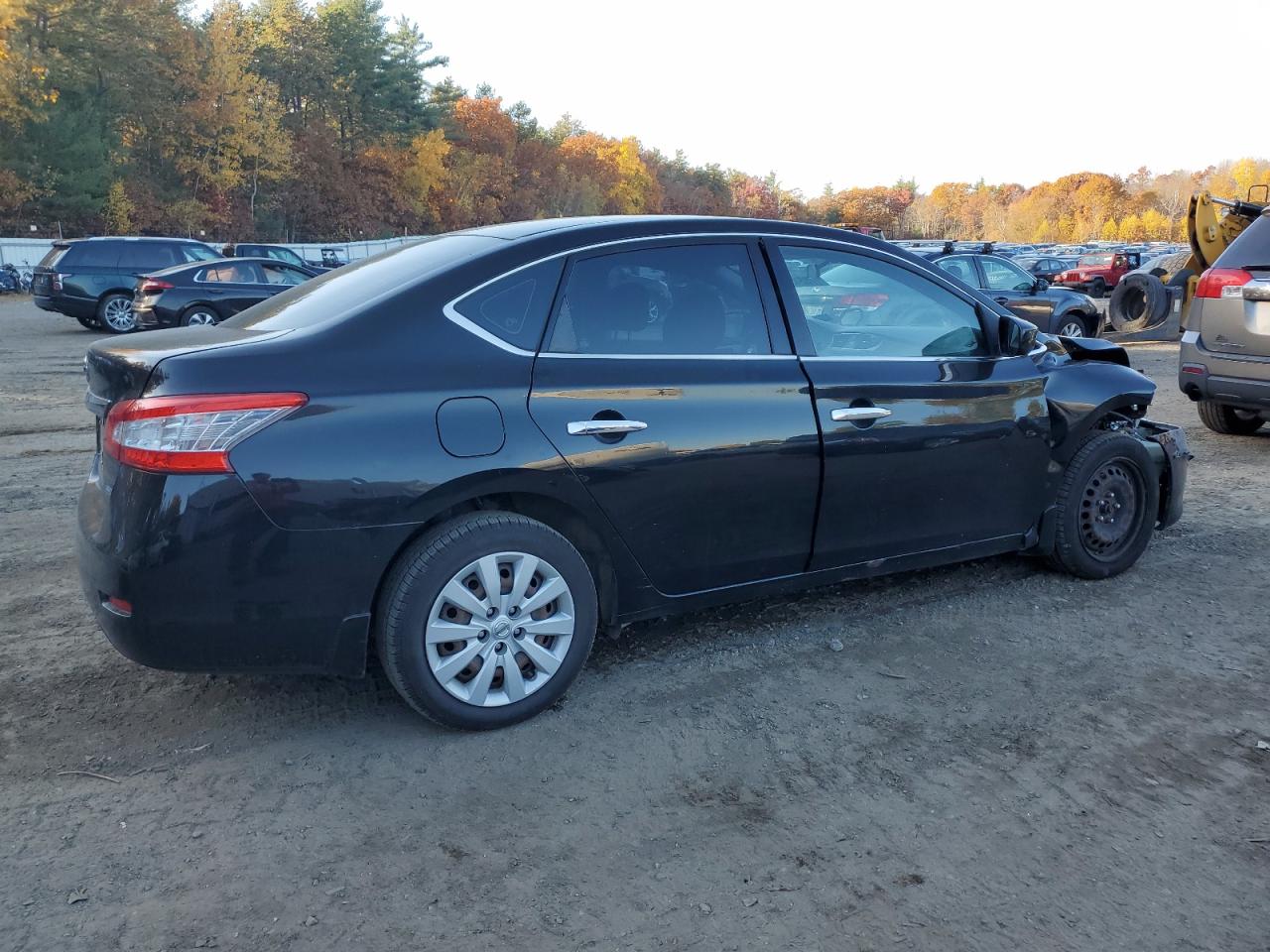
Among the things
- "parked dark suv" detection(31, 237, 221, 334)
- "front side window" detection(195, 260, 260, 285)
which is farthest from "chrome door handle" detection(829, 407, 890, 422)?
"parked dark suv" detection(31, 237, 221, 334)

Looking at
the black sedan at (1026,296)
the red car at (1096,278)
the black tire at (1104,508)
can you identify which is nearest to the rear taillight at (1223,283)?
the black tire at (1104,508)

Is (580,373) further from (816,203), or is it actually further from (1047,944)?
(816,203)

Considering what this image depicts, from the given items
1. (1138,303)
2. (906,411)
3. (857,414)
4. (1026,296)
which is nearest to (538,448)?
(857,414)

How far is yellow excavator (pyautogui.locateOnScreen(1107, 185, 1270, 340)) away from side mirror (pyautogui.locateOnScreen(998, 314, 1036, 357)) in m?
9.01

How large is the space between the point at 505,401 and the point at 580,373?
1.00ft

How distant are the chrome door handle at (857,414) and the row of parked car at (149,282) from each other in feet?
45.9

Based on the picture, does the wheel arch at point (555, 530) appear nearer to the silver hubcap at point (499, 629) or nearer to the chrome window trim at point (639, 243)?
the silver hubcap at point (499, 629)

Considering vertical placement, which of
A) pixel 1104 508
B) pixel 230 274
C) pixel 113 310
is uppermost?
pixel 230 274

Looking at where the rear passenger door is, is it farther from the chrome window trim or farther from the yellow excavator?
the yellow excavator

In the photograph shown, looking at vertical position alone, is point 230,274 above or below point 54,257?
below

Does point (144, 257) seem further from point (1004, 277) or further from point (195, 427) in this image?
point (195, 427)

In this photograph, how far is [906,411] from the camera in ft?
13.9

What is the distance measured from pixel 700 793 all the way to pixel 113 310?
61.9ft

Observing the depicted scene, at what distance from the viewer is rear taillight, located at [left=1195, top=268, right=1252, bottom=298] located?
7754 mm
